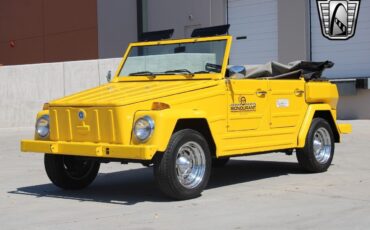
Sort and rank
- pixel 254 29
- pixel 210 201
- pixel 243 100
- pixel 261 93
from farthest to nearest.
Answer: pixel 254 29, pixel 261 93, pixel 243 100, pixel 210 201

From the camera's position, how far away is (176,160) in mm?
7527

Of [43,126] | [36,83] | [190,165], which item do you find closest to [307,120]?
[190,165]

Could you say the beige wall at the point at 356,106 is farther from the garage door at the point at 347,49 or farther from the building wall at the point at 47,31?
the building wall at the point at 47,31

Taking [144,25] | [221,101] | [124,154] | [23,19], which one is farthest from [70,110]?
[23,19]

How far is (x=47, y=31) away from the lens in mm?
31047

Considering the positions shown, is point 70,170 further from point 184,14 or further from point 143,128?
point 184,14

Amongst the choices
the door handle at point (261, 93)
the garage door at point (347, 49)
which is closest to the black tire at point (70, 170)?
the door handle at point (261, 93)

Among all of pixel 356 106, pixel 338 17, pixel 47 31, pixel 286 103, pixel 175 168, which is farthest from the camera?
pixel 47 31

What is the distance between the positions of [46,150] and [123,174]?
2502mm

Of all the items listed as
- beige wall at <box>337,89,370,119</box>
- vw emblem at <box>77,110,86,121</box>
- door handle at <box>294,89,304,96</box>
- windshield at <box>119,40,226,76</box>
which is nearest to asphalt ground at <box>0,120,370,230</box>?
vw emblem at <box>77,110,86,121</box>

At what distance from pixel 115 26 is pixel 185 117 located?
20.4 m

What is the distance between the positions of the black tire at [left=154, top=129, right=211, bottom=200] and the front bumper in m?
0.24

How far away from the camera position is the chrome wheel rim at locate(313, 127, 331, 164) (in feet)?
32.7

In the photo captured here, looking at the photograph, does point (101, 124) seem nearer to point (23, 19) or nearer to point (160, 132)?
point (160, 132)
